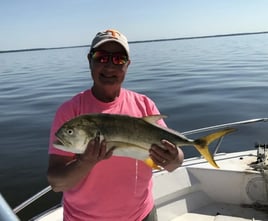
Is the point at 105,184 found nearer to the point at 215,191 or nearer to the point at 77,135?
the point at 77,135

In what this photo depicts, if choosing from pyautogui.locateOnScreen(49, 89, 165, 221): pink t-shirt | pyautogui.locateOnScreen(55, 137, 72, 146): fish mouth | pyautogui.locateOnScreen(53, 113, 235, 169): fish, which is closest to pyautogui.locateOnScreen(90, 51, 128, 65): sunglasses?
pyautogui.locateOnScreen(49, 89, 165, 221): pink t-shirt

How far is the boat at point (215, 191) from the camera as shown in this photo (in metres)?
4.94

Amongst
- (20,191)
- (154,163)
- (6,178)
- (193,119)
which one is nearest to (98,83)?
(154,163)

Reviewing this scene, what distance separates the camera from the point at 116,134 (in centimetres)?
223

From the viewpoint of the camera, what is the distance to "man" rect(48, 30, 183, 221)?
92.8 inches

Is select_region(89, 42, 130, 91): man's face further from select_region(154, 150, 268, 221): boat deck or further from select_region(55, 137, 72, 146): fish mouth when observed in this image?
select_region(154, 150, 268, 221): boat deck

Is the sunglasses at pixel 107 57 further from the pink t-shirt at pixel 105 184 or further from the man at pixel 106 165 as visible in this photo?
the pink t-shirt at pixel 105 184

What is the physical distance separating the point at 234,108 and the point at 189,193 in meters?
12.0

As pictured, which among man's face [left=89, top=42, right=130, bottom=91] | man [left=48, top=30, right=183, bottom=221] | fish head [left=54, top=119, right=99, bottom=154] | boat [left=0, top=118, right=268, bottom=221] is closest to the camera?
fish head [left=54, top=119, right=99, bottom=154]

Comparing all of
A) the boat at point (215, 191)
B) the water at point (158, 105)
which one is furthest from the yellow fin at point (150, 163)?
the water at point (158, 105)

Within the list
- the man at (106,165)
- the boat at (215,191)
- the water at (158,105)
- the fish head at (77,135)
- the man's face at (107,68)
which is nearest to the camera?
the fish head at (77,135)

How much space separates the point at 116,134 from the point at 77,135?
0.74 ft

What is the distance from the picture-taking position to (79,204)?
247cm

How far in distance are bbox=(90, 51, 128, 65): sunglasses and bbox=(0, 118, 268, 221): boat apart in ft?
8.78
